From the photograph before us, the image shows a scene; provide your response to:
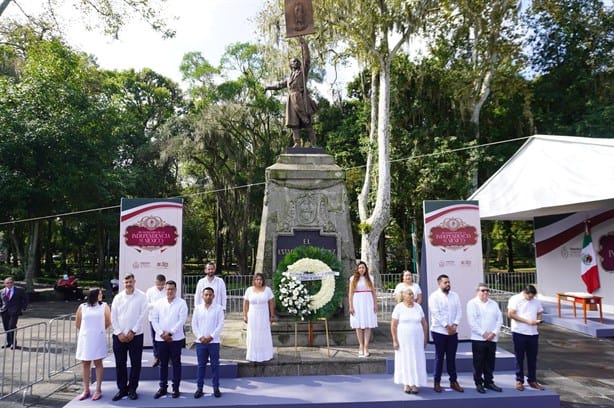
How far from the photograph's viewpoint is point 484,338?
17.8 ft

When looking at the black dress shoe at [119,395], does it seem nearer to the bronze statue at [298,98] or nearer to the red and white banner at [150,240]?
the red and white banner at [150,240]

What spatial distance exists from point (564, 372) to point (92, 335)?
23.5 feet

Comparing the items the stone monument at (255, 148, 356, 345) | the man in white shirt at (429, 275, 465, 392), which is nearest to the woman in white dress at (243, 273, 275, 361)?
the stone monument at (255, 148, 356, 345)

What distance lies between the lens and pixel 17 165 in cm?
1531

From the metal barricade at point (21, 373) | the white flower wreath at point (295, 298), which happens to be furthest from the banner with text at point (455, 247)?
the metal barricade at point (21, 373)

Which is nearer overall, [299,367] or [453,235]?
[299,367]

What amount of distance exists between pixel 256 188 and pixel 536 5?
50.9 feet

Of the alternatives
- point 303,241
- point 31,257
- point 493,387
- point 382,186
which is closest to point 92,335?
point 303,241

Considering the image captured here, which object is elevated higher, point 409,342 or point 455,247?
point 455,247

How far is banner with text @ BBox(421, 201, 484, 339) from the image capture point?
7602 mm

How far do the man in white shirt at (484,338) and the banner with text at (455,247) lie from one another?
1.98 metres

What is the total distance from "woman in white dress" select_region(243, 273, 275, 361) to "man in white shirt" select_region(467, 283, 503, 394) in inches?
109

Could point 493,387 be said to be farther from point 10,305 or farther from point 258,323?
point 10,305

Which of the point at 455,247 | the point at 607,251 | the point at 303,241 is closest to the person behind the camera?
the point at 455,247
